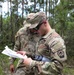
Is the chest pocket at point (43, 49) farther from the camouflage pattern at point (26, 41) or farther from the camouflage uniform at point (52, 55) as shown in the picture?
the camouflage pattern at point (26, 41)

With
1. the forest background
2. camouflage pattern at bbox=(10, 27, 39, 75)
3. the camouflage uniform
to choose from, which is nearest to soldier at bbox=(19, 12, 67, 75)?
the camouflage uniform

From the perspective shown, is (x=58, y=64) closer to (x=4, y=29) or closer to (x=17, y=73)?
(x=17, y=73)

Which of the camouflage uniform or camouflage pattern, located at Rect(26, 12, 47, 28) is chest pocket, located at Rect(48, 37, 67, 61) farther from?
camouflage pattern, located at Rect(26, 12, 47, 28)

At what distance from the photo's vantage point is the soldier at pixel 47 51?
12.2 feet

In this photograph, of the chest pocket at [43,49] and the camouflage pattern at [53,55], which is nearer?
the camouflage pattern at [53,55]

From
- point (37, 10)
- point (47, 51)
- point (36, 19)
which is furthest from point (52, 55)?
point (37, 10)

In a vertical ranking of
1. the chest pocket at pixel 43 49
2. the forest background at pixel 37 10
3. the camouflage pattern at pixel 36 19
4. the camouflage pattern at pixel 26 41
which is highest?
the camouflage pattern at pixel 36 19

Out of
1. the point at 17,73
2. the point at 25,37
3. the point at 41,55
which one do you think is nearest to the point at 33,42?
the point at 25,37

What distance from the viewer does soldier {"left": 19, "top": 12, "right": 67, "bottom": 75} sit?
12.2ft

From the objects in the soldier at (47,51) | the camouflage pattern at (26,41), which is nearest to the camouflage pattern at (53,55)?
the soldier at (47,51)

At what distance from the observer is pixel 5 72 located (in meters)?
11.1

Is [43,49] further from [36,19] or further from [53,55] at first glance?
[36,19]

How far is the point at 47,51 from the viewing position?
393cm

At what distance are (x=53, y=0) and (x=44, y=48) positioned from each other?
13820mm
